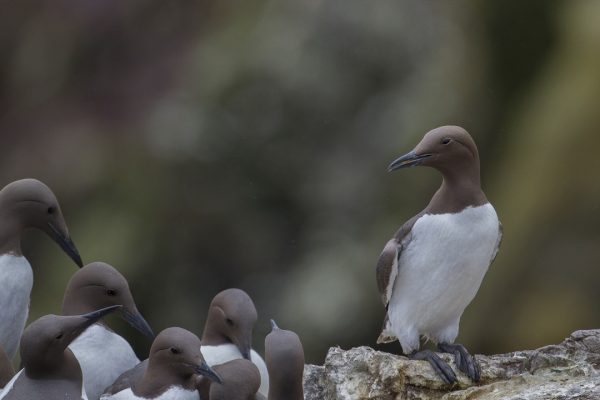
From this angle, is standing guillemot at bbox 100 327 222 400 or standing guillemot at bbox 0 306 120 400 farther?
standing guillemot at bbox 100 327 222 400

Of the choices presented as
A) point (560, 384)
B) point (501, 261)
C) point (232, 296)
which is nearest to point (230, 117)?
point (501, 261)

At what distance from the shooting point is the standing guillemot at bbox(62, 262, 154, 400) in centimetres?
597

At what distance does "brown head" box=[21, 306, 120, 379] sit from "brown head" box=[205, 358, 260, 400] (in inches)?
22.3

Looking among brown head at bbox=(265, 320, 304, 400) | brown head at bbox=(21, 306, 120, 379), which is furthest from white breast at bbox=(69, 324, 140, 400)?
brown head at bbox=(265, 320, 304, 400)

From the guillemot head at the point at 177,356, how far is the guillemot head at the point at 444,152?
1.23 m

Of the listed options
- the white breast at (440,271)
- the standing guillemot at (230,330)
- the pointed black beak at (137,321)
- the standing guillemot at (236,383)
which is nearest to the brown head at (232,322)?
the standing guillemot at (230,330)

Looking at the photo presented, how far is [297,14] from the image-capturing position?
→ 42.6 ft

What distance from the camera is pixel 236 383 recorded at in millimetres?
5414

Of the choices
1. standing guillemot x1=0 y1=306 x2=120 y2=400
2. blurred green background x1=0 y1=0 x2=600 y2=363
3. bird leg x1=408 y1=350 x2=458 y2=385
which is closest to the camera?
standing guillemot x1=0 y1=306 x2=120 y2=400

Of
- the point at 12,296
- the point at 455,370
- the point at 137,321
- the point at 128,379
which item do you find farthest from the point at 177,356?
the point at 455,370

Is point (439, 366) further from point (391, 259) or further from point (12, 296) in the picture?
point (12, 296)

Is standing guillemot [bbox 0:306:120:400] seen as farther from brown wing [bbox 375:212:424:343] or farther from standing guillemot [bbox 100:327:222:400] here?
brown wing [bbox 375:212:424:343]

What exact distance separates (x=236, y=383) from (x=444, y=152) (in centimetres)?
138

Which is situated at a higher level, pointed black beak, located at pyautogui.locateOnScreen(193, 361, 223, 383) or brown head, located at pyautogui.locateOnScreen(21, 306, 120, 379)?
brown head, located at pyautogui.locateOnScreen(21, 306, 120, 379)
